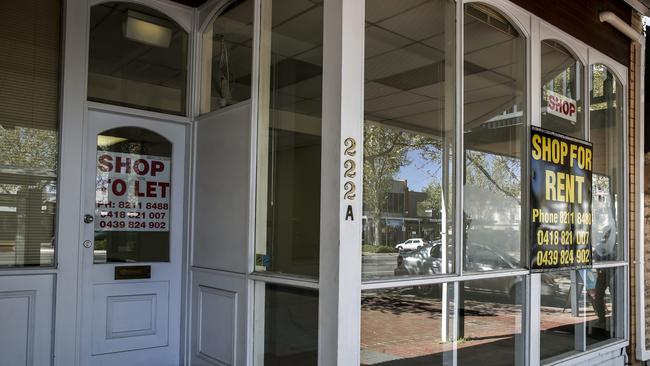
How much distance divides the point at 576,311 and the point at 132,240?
415 cm

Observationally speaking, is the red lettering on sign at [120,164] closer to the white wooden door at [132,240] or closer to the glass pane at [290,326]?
the white wooden door at [132,240]

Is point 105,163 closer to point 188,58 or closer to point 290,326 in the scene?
point 188,58

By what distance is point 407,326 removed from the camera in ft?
12.3

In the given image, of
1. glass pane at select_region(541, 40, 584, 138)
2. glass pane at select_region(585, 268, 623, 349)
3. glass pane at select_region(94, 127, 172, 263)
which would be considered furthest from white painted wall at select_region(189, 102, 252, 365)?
glass pane at select_region(585, 268, 623, 349)

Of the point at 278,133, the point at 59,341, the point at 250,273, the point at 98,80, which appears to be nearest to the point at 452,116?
the point at 278,133

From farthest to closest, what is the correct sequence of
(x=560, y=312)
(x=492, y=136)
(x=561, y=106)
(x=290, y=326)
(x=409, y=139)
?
(x=561, y=106) < (x=560, y=312) < (x=492, y=136) < (x=409, y=139) < (x=290, y=326)

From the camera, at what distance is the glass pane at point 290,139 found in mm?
3426

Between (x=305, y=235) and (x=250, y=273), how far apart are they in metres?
0.56

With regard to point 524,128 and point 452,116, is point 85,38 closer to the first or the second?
point 452,116

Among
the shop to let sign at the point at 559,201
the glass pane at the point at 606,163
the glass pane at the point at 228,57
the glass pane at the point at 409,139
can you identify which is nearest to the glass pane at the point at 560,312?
the shop to let sign at the point at 559,201

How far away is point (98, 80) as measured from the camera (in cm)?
406

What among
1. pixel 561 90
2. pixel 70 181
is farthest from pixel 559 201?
pixel 70 181

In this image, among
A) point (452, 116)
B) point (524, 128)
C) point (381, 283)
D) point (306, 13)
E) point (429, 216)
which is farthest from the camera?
point (524, 128)

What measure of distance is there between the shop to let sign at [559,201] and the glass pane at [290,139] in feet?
7.33
